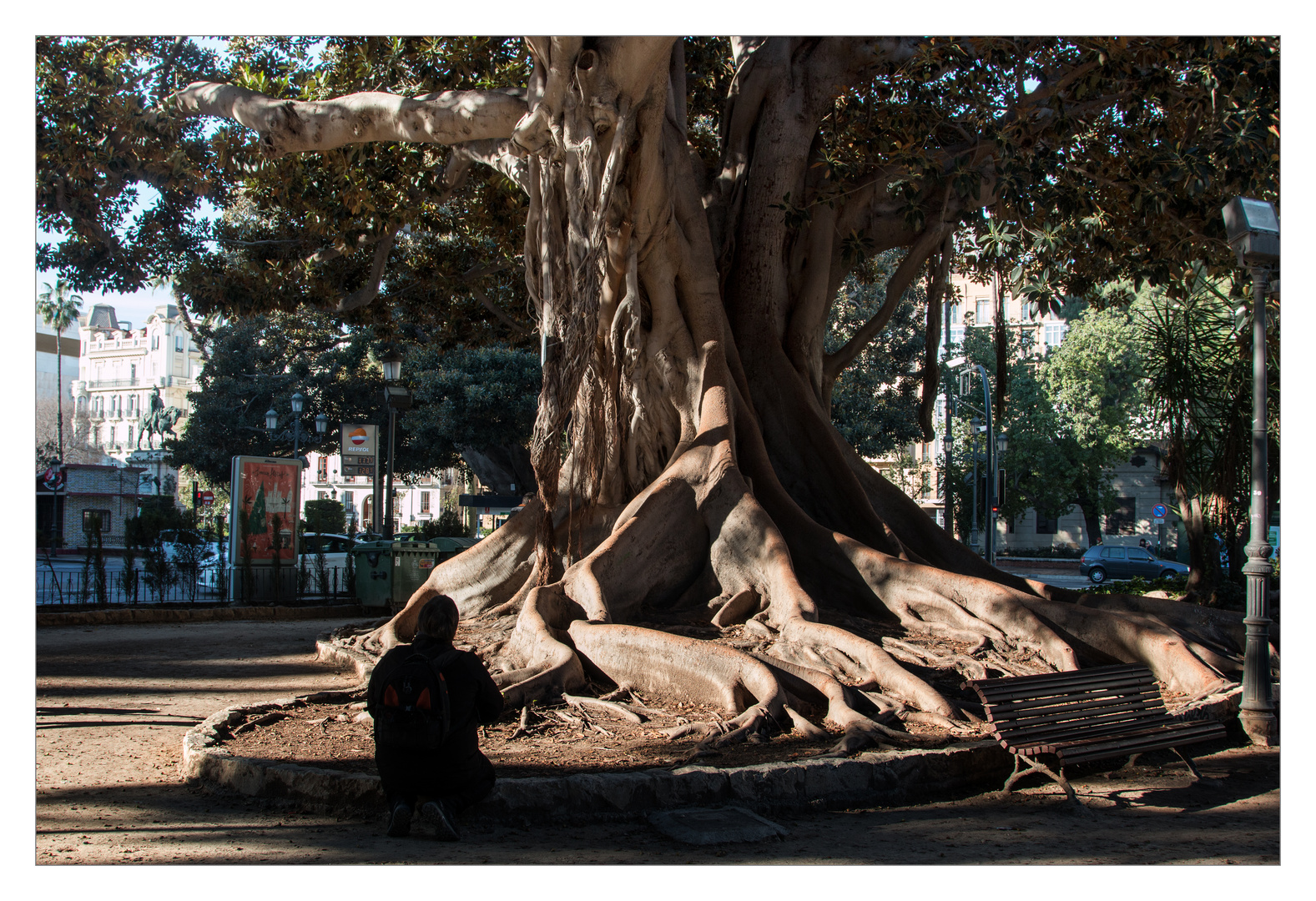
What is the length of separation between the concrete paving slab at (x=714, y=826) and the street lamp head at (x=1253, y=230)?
458 cm

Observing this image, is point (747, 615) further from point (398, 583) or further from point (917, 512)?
point (398, 583)

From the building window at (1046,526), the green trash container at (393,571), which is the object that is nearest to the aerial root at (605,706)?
the green trash container at (393,571)

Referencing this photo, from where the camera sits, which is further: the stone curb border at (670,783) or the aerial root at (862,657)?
the aerial root at (862,657)

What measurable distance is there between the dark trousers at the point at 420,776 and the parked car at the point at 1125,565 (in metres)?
30.4

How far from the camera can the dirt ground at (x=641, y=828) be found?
14.1 feet

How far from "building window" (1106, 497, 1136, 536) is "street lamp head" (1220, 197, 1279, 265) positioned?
4367 cm

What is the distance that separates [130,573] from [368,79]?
7877mm

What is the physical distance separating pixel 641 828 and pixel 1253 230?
5.05 m

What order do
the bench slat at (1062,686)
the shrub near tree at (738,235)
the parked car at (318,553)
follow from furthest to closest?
the parked car at (318,553) < the shrub near tree at (738,235) < the bench slat at (1062,686)

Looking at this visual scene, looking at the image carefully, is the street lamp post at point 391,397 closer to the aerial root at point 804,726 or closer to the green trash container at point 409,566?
the green trash container at point 409,566

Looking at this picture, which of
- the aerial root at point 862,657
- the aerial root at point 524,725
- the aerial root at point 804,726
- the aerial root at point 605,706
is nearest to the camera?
the aerial root at point 804,726

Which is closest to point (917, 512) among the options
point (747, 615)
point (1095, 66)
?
point (747, 615)

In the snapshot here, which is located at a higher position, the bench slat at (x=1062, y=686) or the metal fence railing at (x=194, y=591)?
the bench slat at (x=1062, y=686)

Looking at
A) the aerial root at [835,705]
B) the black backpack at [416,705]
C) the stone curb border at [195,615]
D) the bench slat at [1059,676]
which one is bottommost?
the stone curb border at [195,615]
